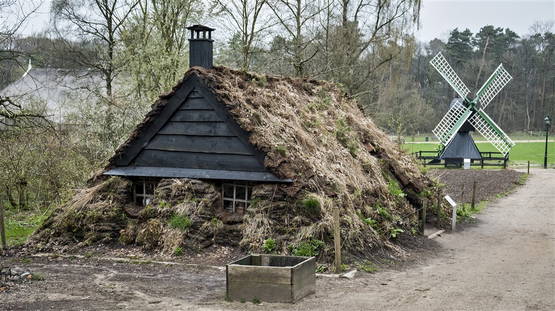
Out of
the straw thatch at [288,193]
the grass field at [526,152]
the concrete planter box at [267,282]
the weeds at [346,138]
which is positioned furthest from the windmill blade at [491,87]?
the concrete planter box at [267,282]

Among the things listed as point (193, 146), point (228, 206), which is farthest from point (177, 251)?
point (193, 146)

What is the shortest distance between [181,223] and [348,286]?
403 centimetres

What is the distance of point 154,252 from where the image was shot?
41.3 ft

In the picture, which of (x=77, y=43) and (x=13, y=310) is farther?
(x=77, y=43)

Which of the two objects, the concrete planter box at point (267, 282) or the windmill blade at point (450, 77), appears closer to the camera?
the concrete planter box at point (267, 282)

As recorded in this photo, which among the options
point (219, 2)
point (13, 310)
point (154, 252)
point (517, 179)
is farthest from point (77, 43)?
point (517, 179)

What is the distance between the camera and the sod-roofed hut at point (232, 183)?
486 inches

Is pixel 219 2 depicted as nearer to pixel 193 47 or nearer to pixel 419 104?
pixel 193 47

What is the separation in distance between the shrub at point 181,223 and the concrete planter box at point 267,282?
11.8ft

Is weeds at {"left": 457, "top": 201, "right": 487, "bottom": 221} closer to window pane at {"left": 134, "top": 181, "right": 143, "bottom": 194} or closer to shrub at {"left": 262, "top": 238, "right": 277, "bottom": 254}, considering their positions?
shrub at {"left": 262, "top": 238, "right": 277, "bottom": 254}

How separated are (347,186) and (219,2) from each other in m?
12.0

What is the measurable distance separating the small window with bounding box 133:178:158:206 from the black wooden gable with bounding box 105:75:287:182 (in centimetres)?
34

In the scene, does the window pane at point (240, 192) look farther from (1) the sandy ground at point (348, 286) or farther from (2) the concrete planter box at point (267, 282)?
(2) the concrete planter box at point (267, 282)

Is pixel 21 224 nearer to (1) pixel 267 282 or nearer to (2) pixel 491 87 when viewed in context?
(1) pixel 267 282
